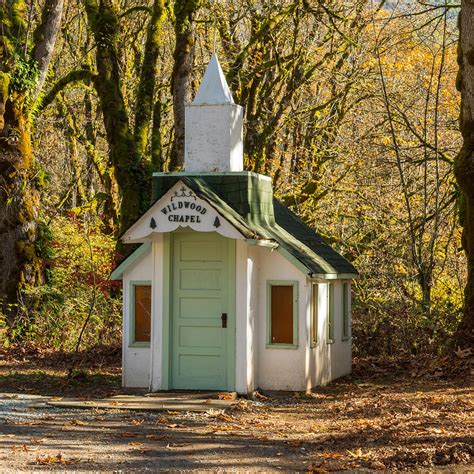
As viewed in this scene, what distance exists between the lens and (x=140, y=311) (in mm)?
16344

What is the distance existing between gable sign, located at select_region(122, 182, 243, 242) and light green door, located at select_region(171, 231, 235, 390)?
23.2 inches

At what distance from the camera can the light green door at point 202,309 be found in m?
15.4

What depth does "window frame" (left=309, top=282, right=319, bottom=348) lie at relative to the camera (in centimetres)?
1618

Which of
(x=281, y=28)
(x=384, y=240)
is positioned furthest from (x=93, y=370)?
(x=281, y=28)

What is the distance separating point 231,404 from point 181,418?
1.27 metres

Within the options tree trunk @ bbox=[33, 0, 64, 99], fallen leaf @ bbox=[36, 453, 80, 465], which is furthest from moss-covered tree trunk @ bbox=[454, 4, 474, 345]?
tree trunk @ bbox=[33, 0, 64, 99]

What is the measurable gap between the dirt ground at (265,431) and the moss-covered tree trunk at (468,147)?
3.34ft

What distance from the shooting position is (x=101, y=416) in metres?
13.1

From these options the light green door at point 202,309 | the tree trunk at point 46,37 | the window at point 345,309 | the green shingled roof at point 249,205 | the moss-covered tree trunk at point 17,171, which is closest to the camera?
the green shingled roof at point 249,205

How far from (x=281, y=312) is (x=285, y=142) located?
12839 mm

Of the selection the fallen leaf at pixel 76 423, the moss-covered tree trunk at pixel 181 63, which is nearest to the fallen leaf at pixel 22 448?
the fallen leaf at pixel 76 423

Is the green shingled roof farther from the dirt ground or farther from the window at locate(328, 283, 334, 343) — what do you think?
the dirt ground

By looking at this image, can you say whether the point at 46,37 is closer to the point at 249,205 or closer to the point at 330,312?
the point at 249,205

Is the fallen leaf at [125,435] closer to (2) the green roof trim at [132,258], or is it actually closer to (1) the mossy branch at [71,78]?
(2) the green roof trim at [132,258]
